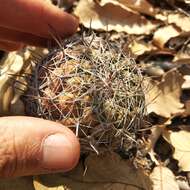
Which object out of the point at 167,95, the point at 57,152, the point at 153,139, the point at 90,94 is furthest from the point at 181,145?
the point at 57,152

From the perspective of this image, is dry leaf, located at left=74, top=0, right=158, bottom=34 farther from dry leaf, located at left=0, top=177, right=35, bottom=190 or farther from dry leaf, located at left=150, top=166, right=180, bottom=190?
dry leaf, located at left=0, top=177, right=35, bottom=190

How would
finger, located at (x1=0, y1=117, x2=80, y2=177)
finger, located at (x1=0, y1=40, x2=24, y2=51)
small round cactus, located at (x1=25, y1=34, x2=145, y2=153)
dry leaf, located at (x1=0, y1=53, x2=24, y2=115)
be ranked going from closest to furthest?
finger, located at (x1=0, y1=117, x2=80, y2=177) → small round cactus, located at (x1=25, y1=34, x2=145, y2=153) → dry leaf, located at (x1=0, y1=53, x2=24, y2=115) → finger, located at (x1=0, y1=40, x2=24, y2=51)

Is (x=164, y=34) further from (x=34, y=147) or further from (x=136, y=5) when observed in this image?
(x=34, y=147)

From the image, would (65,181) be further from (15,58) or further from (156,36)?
(156,36)

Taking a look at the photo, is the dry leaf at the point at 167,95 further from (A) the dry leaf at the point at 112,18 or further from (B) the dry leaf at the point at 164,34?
(A) the dry leaf at the point at 112,18

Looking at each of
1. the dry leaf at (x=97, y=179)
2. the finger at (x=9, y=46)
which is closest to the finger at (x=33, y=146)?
the dry leaf at (x=97, y=179)

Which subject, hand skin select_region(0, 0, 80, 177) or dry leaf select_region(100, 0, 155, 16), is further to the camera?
dry leaf select_region(100, 0, 155, 16)

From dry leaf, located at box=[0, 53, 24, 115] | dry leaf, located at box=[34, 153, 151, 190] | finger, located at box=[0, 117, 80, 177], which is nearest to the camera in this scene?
finger, located at box=[0, 117, 80, 177]

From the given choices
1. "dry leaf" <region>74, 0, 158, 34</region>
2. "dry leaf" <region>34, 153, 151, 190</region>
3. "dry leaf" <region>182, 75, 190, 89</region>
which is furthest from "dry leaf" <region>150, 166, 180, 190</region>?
"dry leaf" <region>74, 0, 158, 34</region>
